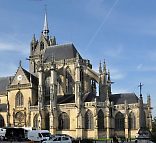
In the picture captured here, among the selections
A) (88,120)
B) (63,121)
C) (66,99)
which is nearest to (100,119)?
(88,120)

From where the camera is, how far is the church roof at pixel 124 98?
6400 centimetres

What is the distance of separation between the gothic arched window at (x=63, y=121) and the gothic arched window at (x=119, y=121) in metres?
8.12

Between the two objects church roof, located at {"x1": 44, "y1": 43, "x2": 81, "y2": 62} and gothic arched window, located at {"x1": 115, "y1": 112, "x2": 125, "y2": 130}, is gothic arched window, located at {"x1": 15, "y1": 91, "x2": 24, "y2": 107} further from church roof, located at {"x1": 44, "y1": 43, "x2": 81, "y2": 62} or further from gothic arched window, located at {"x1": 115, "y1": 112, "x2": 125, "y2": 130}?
gothic arched window, located at {"x1": 115, "y1": 112, "x2": 125, "y2": 130}

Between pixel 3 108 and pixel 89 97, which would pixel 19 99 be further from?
pixel 89 97

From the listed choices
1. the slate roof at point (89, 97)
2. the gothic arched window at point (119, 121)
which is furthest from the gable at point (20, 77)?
the gothic arched window at point (119, 121)

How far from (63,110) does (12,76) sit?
52.2 feet

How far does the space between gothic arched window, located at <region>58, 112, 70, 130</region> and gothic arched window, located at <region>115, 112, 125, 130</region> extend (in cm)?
812

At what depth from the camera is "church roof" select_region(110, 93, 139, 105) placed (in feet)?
210

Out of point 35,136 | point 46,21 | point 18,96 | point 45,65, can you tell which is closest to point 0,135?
point 35,136

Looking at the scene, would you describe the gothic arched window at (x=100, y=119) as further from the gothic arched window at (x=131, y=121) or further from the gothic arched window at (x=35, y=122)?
the gothic arched window at (x=35, y=122)

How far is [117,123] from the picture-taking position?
63.1m

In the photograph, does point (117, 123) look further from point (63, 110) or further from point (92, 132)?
point (63, 110)

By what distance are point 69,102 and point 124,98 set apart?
31.4 feet

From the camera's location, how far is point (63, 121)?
204 ft
